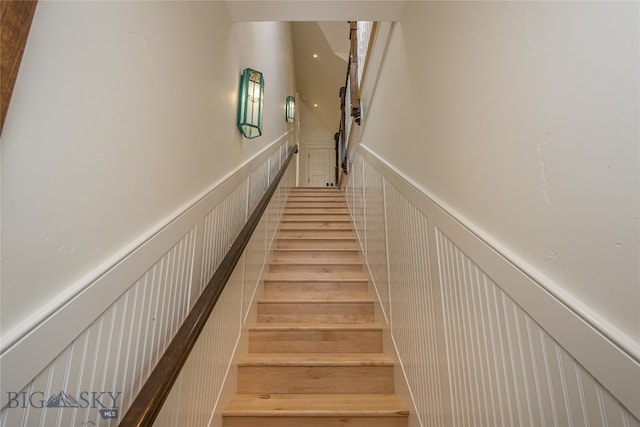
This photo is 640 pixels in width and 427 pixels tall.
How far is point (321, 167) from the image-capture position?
9234mm

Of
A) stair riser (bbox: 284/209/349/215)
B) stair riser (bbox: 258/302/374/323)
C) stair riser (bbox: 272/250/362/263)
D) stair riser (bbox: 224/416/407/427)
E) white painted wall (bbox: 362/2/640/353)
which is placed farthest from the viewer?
stair riser (bbox: 284/209/349/215)

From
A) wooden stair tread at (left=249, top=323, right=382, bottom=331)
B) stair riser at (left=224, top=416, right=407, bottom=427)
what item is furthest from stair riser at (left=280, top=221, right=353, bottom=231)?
stair riser at (left=224, top=416, right=407, bottom=427)

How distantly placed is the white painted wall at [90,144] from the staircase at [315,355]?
3.80ft

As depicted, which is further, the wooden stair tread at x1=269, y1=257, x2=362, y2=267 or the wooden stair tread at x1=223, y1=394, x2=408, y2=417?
the wooden stair tread at x1=269, y1=257, x2=362, y2=267

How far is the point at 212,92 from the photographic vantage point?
1592 millimetres

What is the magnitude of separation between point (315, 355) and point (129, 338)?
1.33m

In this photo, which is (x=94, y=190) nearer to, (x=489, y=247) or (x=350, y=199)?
(x=489, y=247)

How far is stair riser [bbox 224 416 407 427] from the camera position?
156 cm

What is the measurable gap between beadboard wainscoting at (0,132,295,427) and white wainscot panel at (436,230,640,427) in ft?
3.14

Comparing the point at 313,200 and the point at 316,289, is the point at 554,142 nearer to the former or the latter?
the point at 316,289

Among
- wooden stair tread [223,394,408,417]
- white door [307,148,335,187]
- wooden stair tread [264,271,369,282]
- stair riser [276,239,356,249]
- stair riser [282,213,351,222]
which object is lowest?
wooden stair tread [223,394,408,417]

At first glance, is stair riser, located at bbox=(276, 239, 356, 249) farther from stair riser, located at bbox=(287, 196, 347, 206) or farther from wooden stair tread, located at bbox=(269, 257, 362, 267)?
stair riser, located at bbox=(287, 196, 347, 206)

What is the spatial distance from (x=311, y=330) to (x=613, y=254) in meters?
1.79

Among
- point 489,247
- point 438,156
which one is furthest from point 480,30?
point 489,247
